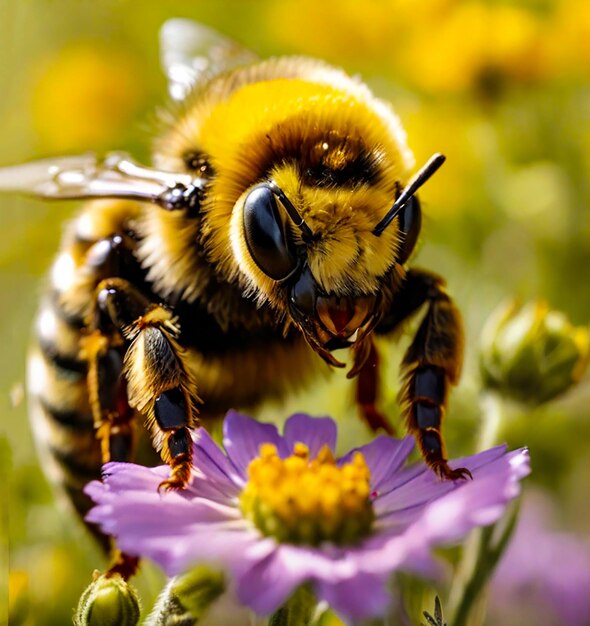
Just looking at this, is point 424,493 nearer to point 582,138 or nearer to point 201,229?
point 201,229

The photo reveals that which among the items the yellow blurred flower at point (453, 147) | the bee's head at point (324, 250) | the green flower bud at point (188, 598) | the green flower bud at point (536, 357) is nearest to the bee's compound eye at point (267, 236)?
the bee's head at point (324, 250)

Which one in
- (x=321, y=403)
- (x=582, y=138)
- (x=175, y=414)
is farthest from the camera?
(x=582, y=138)

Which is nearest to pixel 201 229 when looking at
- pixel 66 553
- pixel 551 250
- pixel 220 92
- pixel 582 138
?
pixel 220 92

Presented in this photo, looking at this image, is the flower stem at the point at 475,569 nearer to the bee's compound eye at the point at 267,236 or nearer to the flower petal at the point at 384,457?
the flower petal at the point at 384,457

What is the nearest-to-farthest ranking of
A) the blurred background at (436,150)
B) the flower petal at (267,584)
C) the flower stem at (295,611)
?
the flower petal at (267,584) → the flower stem at (295,611) → the blurred background at (436,150)

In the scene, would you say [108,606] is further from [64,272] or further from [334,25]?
[334,25]

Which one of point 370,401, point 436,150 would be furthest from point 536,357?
point 436,150

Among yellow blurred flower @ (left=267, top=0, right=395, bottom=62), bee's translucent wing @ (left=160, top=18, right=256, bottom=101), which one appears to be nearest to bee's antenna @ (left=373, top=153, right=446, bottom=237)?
bee's translucent wing @ (left=160, top=18, right=256, bottom=101)
